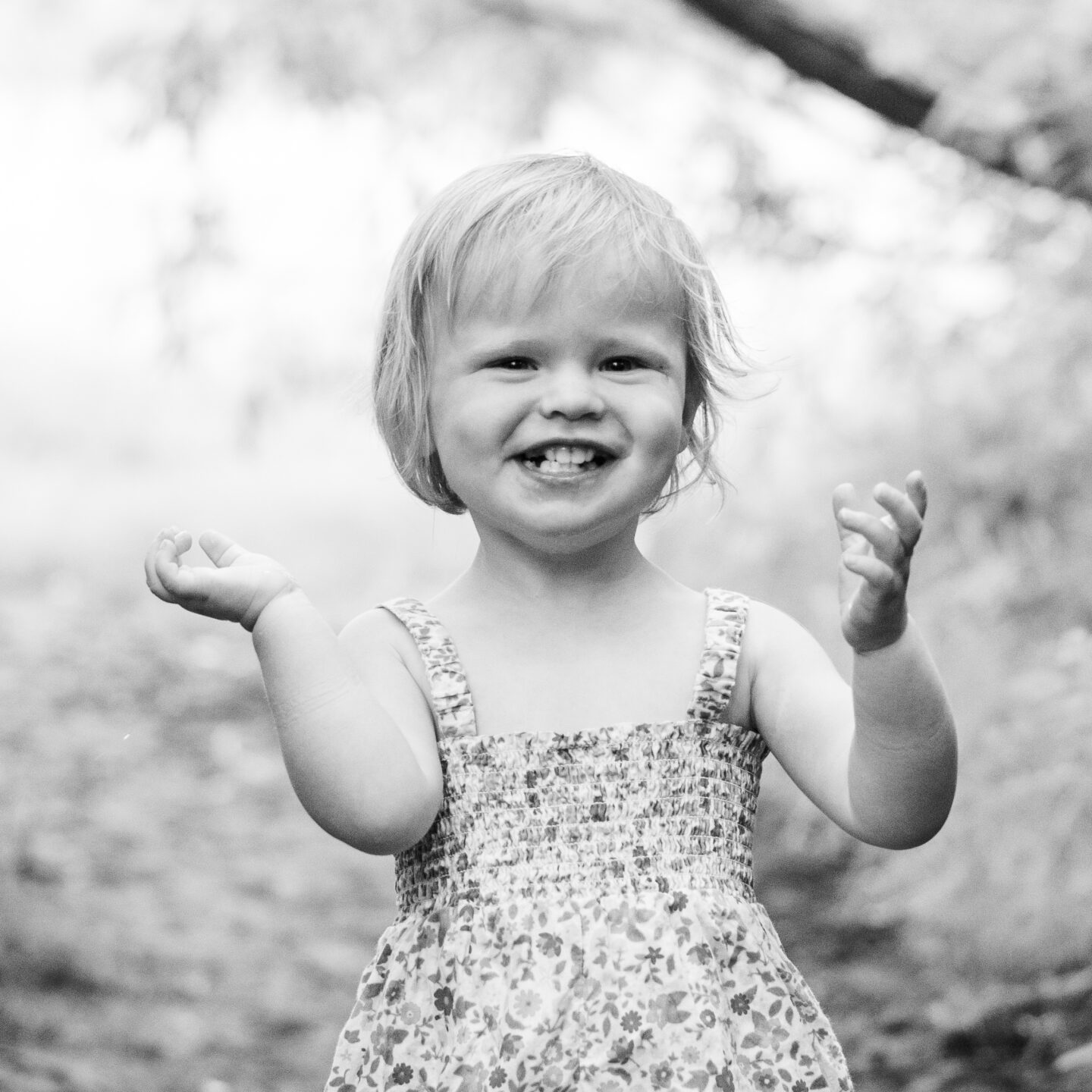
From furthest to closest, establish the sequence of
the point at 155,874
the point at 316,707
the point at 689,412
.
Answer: the point at 155,874 → the point at 689,412 → the point at 316,707

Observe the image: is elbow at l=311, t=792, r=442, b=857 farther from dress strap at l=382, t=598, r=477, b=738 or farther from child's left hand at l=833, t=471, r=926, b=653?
child's left hand at l=833, t=471, r=926, b=653

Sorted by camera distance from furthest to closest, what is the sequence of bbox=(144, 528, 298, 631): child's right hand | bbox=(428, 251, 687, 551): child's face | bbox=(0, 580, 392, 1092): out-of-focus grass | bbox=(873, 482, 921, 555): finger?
bbox=(0, 580, 392, 1092): out-of-focus grass, bbox=(428, 251, 687, 551): child's face, bbox=(144, 528, 298, 631): child's right hand, bbox=(873, 482, 921, 555): finger

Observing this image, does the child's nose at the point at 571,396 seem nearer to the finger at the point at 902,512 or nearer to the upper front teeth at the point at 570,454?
the upper front teeth at the point at 570,454

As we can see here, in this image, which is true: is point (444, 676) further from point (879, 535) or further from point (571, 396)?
point (879, 535)

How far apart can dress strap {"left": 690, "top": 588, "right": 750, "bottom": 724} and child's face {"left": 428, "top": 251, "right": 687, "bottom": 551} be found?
5.5 inches

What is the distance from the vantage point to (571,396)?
1.43m

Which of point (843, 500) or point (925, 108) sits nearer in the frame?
point (843, 500)

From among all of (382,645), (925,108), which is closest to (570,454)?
(382,645)

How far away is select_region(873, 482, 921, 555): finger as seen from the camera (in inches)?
47.2

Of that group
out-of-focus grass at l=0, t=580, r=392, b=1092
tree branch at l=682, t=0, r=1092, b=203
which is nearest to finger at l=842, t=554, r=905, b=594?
tree branch at l=682, t=0, r=1092, b=203

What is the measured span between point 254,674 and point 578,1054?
4.74 m

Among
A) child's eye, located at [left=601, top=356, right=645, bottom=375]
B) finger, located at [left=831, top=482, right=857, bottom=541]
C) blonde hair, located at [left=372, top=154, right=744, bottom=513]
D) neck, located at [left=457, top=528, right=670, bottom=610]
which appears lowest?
finger, located at [left=831, top=482, right=857, bottom=541]

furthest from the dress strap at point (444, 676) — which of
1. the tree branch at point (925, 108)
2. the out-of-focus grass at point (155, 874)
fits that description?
the out-of-focus grass at point (155, 874)

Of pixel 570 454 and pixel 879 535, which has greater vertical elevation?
pixel 570 454
